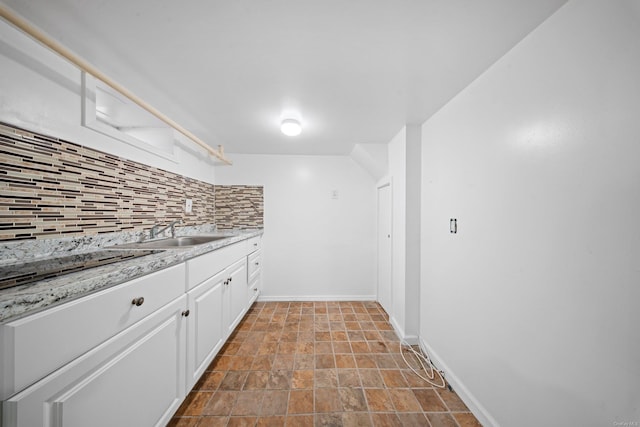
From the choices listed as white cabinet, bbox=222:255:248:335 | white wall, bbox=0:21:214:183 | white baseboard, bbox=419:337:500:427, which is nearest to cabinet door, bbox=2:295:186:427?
white cabinet, bbox=222:255:248:335

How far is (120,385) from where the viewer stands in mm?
890

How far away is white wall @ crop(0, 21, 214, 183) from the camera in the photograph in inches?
40.0

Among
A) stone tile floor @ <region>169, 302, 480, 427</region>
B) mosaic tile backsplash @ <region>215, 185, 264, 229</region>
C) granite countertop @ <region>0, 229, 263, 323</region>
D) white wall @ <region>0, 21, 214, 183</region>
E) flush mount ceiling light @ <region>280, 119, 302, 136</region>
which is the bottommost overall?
stone tile floor @ <region>169, 302, 480, 427</region>

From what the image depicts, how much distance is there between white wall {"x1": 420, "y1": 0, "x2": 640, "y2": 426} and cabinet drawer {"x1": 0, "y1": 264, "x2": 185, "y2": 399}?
Result: 1760 mm

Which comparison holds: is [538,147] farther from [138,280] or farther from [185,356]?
[185,356]

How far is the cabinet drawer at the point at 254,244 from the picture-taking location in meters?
2.55

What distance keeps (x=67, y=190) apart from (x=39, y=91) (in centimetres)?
51

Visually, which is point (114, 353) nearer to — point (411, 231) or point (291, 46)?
point (291, 46)

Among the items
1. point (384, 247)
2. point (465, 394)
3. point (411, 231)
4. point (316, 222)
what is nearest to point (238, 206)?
point (316, 222)

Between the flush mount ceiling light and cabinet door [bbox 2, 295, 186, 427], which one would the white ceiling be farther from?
cabinet door [bbox 2, 295, 186, 427]

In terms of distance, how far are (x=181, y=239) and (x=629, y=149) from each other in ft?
9.13

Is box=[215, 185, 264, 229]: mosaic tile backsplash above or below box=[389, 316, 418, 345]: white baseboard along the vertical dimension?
above

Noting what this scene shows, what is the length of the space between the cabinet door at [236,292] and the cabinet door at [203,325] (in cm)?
15

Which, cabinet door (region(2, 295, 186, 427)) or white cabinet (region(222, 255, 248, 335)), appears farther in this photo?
white cabinet (region(222, 255, 248, 335))
